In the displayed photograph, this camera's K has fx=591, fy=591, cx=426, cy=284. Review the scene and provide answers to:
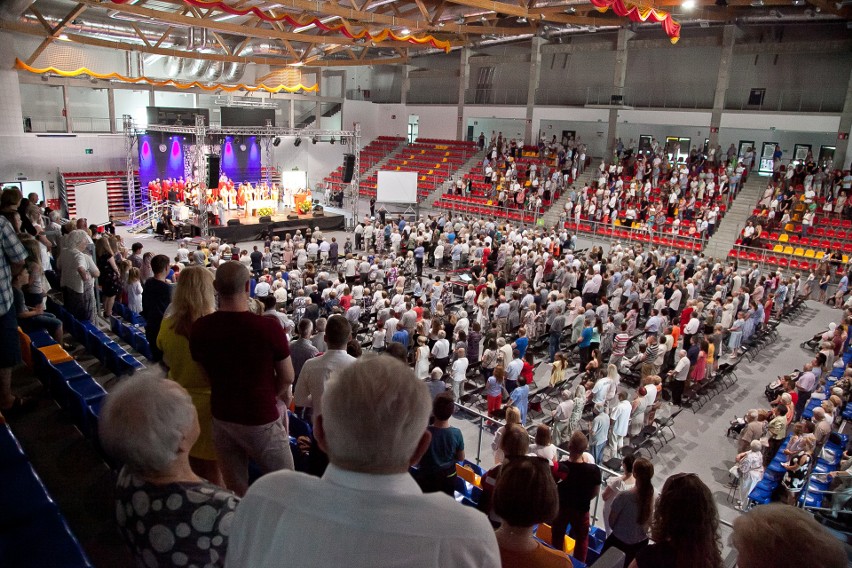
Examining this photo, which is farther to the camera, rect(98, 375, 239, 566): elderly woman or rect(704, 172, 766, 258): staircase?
rect(704, 172, 766, 258): staircase

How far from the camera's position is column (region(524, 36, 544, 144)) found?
25.9 meters

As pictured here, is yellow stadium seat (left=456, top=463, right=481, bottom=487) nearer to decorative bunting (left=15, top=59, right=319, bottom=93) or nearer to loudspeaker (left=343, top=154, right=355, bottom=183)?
loudspeaker (left=343, top=154, right=355, bottom=183)

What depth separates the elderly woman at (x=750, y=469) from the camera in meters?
6.64

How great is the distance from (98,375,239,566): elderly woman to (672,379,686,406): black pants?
8.81 m

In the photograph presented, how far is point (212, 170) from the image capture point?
19.1 meters

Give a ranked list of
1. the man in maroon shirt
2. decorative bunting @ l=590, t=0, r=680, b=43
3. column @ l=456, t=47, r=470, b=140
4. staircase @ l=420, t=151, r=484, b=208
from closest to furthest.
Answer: the man in maroon shirt
decorative bunting @ l=590, t=0, r=680, b=43
staircase @ l=420, t=151, r=484, b=208
column @ l=456, t=47, r=470, b=140

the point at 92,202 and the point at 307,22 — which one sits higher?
the point at 307,22

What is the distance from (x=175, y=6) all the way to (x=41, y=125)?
24.3 ft

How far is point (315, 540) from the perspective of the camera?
107 cm

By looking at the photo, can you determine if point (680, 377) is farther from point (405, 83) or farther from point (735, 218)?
point (405, 83)

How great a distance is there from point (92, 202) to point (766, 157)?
24.6 m

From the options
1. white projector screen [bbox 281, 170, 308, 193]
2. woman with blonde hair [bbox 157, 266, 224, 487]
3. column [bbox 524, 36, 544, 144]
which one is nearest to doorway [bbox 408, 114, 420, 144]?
white projector screen [bbox 281, 170, 308, 193]

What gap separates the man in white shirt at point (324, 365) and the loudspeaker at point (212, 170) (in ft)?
55.8

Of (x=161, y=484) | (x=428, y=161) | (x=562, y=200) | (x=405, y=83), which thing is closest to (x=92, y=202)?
(x=428, y=161)
